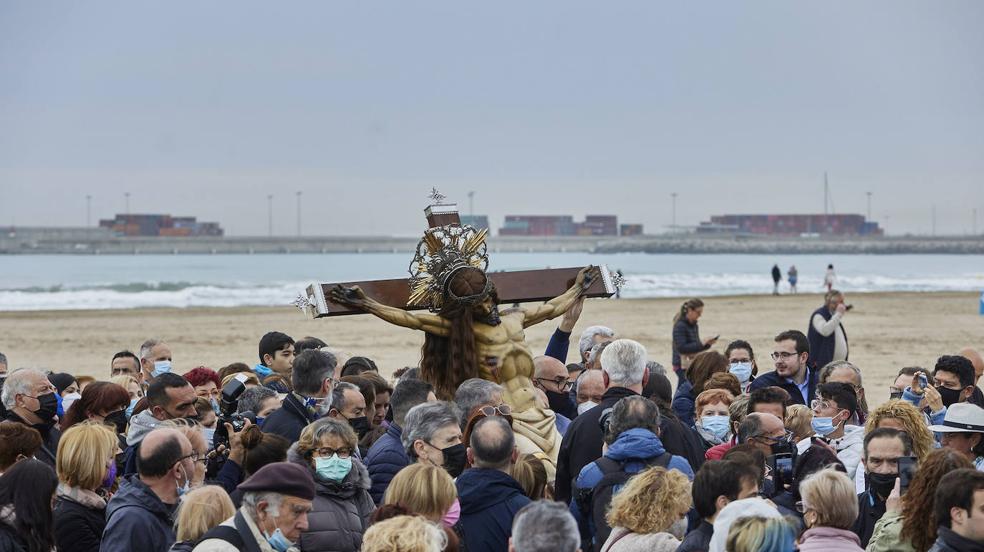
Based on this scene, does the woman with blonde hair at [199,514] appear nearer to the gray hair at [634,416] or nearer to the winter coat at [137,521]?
the winter coat at [137,521]

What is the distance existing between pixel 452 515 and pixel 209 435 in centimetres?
229

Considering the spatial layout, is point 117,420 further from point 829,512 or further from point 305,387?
→ point 829,512

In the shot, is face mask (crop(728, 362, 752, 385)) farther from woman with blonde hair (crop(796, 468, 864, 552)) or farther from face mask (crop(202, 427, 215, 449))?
woman with blonde hair (crop(796, 468, 864, 552))

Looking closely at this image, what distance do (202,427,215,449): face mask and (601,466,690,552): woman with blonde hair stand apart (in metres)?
2.66

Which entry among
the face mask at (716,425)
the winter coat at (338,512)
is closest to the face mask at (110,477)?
the winter coat at (338,512)

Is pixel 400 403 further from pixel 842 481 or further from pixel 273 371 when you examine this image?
pixel 273 371

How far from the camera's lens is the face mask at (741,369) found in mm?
9711

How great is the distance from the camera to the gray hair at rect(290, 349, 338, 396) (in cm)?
720

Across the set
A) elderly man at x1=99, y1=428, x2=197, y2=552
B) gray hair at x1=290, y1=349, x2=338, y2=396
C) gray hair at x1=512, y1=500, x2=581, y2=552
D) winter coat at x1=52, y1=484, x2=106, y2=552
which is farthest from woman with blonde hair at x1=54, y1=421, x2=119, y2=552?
gray hair at x1=512, y1=500, x2=581, y2=552

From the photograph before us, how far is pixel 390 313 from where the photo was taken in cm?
810

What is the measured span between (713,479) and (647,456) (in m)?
0.82

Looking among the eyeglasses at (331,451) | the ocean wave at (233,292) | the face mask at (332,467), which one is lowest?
the ocean wave at (233,292)

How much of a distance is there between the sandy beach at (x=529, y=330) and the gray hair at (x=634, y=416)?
12.3 m

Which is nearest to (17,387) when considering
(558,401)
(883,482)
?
(558,401)
